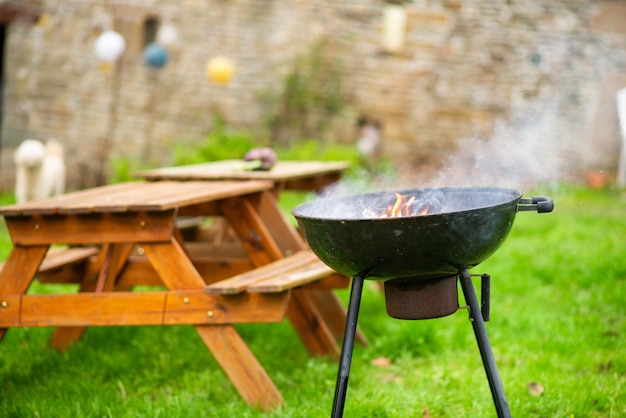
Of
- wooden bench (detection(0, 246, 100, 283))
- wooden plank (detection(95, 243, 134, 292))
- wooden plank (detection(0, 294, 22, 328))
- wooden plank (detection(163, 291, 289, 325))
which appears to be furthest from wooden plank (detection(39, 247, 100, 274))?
wooden plank (detection(163, 291, 289, 325))

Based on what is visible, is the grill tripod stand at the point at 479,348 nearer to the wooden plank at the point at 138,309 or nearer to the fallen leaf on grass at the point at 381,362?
the wooden plank at the point at 138,309

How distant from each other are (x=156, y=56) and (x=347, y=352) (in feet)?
28.0

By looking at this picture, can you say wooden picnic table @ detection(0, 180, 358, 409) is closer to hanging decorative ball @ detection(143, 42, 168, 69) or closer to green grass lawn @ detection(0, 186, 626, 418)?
green grass lawn @ detection(0, 186, 626, 418)

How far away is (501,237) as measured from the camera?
2.29m

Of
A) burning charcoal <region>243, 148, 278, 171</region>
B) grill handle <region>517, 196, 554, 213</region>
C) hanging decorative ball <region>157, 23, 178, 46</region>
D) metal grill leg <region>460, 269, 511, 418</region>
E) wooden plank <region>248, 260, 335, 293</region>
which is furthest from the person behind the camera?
hanging decorative ball <region>157, 23, 178, 46</region>

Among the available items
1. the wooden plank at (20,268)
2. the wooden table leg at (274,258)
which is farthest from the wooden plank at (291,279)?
the wooden plank at (20,268)

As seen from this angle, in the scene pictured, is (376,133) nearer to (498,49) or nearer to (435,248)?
(498,49)

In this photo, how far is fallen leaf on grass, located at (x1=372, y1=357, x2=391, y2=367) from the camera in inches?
135

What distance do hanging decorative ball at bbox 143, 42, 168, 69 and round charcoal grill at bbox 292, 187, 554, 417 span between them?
8248 millimetres

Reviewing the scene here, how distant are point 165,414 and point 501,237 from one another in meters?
1.43

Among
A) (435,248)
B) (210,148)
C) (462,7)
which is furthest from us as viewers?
(462,7)

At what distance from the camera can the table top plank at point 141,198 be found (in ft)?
8.95

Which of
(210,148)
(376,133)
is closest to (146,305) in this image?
(210,148)

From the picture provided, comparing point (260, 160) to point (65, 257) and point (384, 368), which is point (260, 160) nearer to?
point (65, 257)
